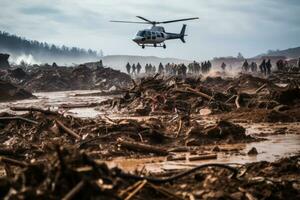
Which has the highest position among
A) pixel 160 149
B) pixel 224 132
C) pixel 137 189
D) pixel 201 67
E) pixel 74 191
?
pixel 201 67

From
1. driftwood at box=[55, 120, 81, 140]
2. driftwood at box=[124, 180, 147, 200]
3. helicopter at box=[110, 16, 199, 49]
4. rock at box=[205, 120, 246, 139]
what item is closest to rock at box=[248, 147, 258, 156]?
rock at box=[205, 120, 246, 139]

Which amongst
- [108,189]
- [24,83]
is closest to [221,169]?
[108,189]

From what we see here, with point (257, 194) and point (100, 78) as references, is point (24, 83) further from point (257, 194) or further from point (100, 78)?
point (257, 194)

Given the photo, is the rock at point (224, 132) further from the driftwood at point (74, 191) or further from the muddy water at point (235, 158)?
the driftwood at point (74, 191)

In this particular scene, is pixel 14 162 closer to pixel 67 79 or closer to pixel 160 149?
pixel 160 149

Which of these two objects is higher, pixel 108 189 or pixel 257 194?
pixel 108 189

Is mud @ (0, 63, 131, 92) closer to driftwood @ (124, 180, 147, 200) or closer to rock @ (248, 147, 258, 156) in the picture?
rock @ (248, 147, 258, 156)

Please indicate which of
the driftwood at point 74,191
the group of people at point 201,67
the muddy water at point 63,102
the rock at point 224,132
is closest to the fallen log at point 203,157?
the rock at point 224,132

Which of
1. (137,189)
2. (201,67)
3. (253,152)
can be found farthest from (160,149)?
(201,67)
